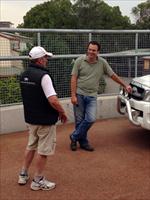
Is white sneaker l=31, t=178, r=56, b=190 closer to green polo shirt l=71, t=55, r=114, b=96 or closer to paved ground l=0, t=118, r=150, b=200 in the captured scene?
paved ground l=0, t=118, r=150, b=200

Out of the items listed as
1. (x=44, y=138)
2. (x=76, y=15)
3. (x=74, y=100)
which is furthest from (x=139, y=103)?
(x=76, y=15)

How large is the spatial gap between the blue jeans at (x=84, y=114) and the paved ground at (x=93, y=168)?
11.1 inches

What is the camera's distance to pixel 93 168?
5.87m

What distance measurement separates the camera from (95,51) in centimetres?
623

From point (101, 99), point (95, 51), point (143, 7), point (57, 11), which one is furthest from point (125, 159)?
point (143, 7)

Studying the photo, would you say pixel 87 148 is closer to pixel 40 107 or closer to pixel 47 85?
pixel 40 107

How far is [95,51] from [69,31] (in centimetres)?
180

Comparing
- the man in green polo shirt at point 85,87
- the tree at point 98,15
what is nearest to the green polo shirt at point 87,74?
the man in green polo shirt at point 85,87

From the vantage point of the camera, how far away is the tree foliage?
1441 inches

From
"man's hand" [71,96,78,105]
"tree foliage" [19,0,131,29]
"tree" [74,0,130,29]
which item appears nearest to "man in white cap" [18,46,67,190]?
"man's hand" [71,96,78,105]

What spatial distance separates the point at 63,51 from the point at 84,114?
1852 millimetres

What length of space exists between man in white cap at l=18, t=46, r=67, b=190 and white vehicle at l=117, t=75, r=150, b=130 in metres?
1.75

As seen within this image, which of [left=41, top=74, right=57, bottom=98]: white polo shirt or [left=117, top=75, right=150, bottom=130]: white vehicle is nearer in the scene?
[left=41, top=74, right=57, bottom=98]: white polo shirt

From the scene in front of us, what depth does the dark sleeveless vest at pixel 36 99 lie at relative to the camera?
15.9 ft
